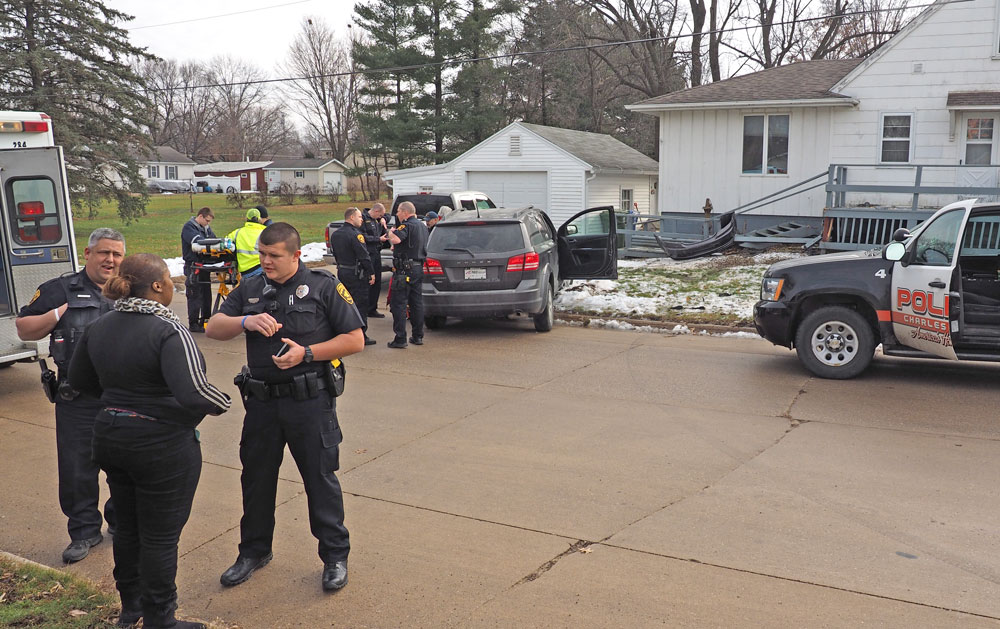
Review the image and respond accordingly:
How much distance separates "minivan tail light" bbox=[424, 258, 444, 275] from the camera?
11992 mm

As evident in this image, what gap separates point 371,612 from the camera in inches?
167

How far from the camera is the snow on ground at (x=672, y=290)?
1344 cm

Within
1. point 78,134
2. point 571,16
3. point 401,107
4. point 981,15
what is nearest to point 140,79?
point 78,134

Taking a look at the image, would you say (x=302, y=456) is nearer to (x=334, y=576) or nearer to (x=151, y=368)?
(x=334, y=576)

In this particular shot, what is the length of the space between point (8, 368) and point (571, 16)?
29.3 metres

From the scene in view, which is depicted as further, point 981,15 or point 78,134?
point 78,134

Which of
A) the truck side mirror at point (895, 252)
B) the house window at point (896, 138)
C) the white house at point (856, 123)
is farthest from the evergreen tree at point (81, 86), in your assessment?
the truck side mirror at point (895, 252)

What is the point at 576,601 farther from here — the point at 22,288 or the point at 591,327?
the point at 591,327

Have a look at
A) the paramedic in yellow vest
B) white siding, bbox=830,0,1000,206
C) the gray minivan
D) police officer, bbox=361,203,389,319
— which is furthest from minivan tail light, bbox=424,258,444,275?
white siding, bbox=830,0,1000,206

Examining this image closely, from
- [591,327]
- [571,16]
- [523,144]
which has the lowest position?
[591,327]

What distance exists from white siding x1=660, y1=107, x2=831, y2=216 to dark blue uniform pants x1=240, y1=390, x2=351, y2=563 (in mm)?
19381

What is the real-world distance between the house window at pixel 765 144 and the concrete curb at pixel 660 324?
35.8ft

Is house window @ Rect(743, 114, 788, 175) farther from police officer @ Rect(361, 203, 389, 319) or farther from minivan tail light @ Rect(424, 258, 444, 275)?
minivan tail light @ Rect(424, 258, 444, 275)

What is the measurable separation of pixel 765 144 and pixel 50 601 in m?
20.8
